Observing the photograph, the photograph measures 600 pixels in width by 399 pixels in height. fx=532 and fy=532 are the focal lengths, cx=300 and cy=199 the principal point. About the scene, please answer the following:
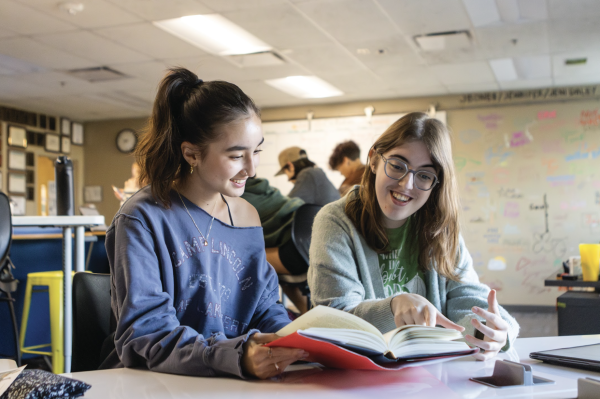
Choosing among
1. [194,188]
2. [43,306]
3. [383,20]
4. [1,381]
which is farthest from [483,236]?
[1,381]

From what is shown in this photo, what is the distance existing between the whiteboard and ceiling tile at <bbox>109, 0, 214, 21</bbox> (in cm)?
300

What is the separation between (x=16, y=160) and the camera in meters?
6.55

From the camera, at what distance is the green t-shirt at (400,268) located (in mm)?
1404

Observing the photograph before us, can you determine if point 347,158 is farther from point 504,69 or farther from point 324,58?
point 504,69

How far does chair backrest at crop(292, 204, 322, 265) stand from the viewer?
290 cm

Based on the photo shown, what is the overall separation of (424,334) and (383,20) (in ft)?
11.0

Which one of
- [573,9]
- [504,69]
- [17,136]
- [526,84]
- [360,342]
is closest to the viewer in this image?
[360,342]

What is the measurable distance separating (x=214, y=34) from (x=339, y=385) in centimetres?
374

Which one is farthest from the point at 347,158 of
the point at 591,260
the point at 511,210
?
the point at 511,210

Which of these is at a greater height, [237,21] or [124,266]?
[237,21]

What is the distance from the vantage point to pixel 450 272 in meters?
1.35

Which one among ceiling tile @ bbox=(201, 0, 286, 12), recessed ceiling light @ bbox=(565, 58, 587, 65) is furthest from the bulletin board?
ceiling tile @ bbox=(201, 0, 286, 12)

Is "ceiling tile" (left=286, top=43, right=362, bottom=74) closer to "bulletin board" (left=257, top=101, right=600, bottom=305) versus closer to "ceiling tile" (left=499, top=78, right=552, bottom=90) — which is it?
"bulletin board" (left=257, top=101, right=600, bottom=305)

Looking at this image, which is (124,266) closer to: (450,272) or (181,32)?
(450,272)
